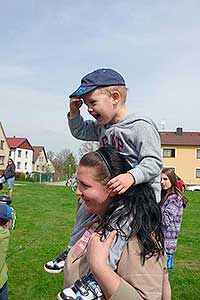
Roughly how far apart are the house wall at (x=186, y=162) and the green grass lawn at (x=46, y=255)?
44.5 meters

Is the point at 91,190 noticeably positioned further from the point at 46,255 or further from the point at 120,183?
the point at 46,255

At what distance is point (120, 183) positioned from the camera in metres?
2.01

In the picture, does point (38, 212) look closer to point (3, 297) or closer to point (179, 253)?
point (179, 253)

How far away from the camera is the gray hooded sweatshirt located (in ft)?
7.09

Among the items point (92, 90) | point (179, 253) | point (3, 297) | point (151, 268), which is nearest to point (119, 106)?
point (92, 90)

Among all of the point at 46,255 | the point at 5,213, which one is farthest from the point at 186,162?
the point at 5,213

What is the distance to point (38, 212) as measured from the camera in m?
15.9

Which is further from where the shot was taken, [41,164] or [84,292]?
[41,164]

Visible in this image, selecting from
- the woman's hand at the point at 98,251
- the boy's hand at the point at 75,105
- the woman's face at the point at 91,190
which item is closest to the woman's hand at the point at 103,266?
the woman's hand at the point at 98,251

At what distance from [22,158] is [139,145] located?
82.5 m

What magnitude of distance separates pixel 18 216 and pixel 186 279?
832cm

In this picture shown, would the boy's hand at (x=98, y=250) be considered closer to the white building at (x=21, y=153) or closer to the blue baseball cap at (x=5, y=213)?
the blue baseball cap at (x=5, y=213)

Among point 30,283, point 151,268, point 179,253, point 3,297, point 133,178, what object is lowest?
point 179,253

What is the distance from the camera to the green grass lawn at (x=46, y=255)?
640cm
